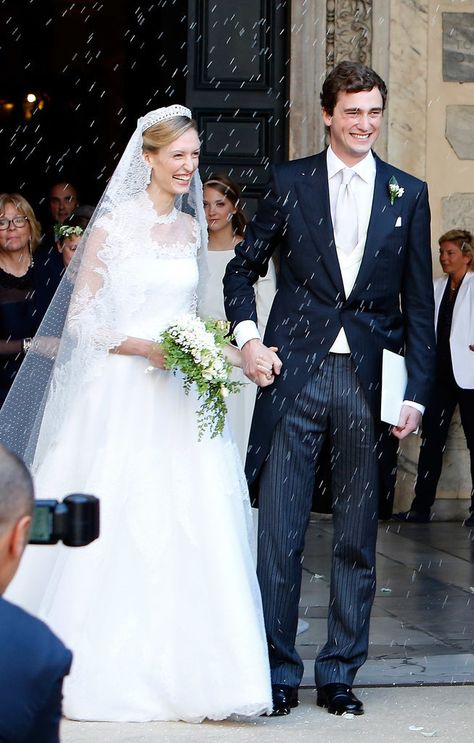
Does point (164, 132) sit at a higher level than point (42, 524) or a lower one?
higher

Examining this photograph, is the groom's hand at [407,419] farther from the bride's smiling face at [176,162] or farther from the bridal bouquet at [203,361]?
the bride's smiling face at [176,162]

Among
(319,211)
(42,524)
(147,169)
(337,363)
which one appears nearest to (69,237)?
(147,169)

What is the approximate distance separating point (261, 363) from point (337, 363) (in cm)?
28

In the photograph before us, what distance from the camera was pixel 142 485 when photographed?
512cm

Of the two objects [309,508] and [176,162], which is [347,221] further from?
[309,508]

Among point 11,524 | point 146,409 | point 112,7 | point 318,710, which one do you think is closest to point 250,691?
point 318,710

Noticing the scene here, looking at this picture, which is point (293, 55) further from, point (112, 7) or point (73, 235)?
point (112, 7)

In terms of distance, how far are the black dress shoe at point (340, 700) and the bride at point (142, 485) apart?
28cm

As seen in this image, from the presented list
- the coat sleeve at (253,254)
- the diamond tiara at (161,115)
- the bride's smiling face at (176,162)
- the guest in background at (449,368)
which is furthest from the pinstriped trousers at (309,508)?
the guest in background at (449,368)

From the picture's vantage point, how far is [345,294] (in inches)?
200

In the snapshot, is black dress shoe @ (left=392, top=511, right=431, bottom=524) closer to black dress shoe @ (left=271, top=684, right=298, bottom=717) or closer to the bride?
the bride

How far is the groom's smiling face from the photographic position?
4969 millimetres

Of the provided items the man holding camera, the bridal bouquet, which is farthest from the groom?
the man holding camera

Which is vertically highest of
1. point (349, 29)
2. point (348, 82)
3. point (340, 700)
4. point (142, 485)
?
Result: point (349, 29)
